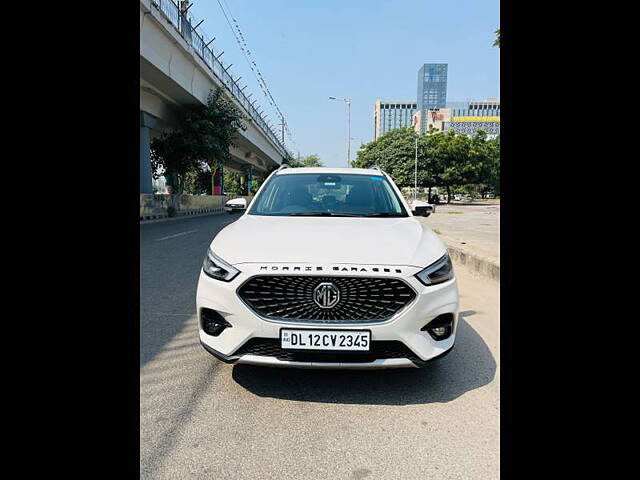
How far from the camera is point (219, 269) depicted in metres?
2.50

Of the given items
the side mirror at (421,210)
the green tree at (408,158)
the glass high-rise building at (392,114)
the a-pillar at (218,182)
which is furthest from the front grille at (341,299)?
the glass high-rise building at (392,114)

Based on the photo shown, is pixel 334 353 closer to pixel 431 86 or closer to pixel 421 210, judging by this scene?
pixel 421 210

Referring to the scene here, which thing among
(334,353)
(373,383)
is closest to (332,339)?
(334,353)

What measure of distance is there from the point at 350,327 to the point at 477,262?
5.19 m

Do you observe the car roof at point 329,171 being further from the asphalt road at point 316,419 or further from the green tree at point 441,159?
the green tree at point 441,159

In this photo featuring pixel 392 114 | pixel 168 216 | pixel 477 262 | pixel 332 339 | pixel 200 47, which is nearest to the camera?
pixel 332 339

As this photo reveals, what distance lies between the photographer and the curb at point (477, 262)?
614 centimetres

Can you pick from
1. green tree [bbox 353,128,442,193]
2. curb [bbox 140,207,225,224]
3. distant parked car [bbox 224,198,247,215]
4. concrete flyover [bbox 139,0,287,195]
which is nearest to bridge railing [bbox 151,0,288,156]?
concrete flyover [bbox 139,0,287,195]

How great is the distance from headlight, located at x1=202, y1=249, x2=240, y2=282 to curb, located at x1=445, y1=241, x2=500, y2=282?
462cm

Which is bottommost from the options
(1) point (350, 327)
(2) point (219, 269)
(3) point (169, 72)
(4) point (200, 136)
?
(1) point (350, 327)

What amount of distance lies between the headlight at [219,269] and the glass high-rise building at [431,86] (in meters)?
55.1

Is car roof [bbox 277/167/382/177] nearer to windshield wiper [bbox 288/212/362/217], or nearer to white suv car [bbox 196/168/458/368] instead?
windshield wiper [bbox 288/212/362/217]
